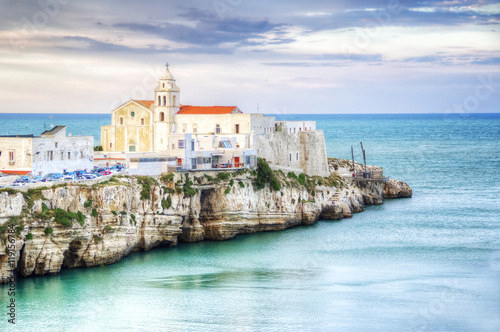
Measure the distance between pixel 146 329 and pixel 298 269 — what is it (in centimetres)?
1560

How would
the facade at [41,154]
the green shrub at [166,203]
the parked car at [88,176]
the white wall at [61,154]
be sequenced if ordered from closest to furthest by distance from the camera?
1. the parked car at [88,176]
2. the facade at [41,154]
3. the white wall at [61,154]
4. the green shrub at [166,203]

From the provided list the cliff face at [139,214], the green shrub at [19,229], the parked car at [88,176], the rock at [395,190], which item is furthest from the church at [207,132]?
the green shrub at [19,229]

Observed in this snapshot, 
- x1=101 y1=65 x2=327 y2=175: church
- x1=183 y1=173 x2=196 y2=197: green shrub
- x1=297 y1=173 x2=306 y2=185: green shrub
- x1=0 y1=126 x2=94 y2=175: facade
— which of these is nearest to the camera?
x1=0 y1=126 x2=94 y2=175: facade

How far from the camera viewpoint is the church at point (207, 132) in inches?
2741

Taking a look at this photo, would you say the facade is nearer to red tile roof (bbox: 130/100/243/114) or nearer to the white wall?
the white wall

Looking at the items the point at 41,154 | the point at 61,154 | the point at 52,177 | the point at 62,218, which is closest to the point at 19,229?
the point at 62,218

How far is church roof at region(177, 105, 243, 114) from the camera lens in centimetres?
7500

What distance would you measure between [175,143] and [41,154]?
11665mm

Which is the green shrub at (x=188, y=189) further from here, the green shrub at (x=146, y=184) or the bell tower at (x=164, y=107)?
the bell tower at (x=164, y=107)

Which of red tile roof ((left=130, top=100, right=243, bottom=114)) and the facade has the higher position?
red tile roof ((left=130, top=100, right=243, bottom=114))

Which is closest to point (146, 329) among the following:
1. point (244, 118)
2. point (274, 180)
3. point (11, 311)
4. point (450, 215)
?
point (11, 311)

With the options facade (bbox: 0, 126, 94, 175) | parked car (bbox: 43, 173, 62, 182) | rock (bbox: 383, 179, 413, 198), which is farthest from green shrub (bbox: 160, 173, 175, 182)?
rock (bbox: 383, 179, 413, 198)

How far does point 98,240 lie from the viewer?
51844 millimetres

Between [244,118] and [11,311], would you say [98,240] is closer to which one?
[11,311]
